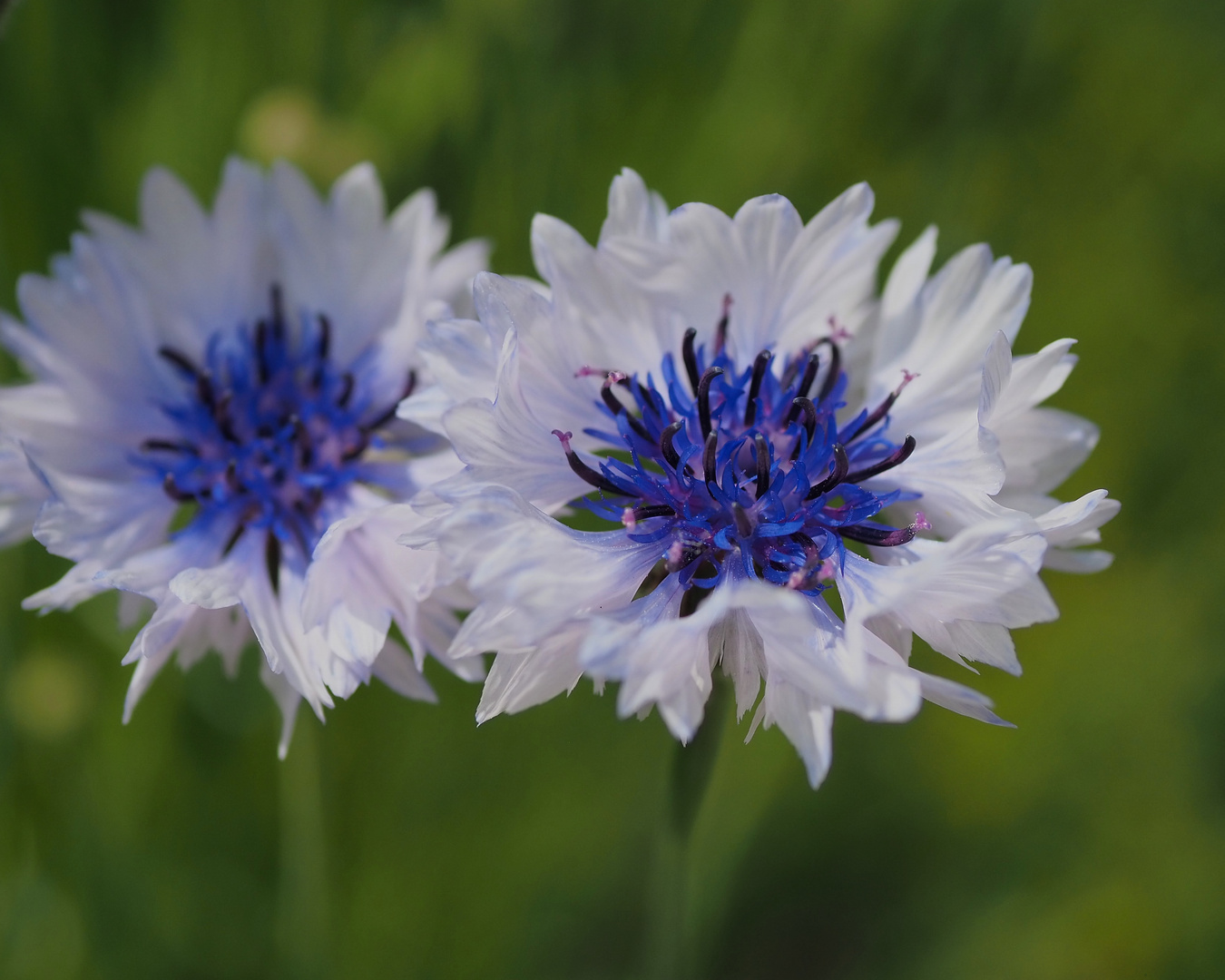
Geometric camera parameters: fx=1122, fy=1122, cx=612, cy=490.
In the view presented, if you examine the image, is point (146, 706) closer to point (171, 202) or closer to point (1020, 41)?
point (171, 202)

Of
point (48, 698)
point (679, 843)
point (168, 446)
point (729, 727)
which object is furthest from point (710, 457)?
point (48, 698)

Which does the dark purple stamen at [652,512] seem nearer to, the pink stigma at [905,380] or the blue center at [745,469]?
the blue center at [745,469]

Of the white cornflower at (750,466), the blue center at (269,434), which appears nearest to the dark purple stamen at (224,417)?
the blue center at (269,434)

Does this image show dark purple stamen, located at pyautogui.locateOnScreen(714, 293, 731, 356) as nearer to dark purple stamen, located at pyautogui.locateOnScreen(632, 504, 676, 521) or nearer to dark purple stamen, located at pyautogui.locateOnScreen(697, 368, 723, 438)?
dark purple stamen, located at pyautogui.locateOnScreen(697, 368, 723, 438)

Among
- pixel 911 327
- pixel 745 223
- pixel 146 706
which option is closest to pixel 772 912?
pixel 146 706

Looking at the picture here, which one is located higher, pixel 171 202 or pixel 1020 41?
pixel 1020 41

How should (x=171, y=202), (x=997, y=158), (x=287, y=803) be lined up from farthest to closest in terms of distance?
(x=997, y=158), (x=287, y=803), (x=171, y=202)
